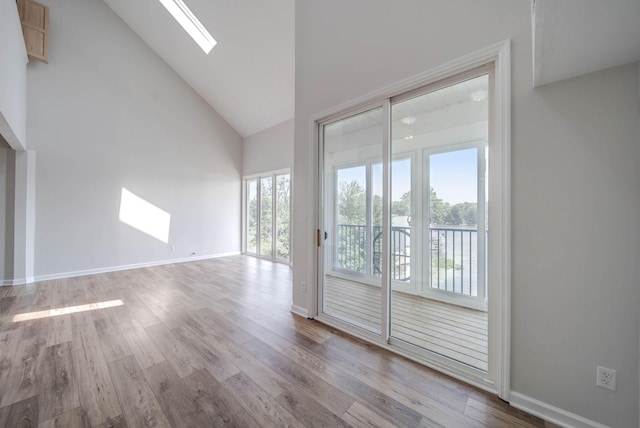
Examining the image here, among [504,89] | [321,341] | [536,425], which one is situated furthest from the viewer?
[321,341]

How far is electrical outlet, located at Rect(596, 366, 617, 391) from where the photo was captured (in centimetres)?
123

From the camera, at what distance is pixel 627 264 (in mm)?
1214

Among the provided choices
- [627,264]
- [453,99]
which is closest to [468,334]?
[627,264]

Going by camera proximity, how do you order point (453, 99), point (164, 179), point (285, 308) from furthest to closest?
1. point (164, 179)
2. point (285, 308)
3. point (453, 99)

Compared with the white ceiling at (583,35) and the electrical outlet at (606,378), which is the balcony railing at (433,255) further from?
the white ceiling at (583,35)

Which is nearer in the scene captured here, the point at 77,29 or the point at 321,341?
the point at 321,341

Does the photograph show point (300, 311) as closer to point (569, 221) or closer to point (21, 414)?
point (21, 414)

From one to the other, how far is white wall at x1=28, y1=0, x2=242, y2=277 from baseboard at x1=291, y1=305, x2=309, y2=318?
4062 millimetres

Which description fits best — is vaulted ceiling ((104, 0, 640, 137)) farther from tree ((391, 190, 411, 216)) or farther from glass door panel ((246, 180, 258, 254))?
tree ((391, 190, 411, 216))

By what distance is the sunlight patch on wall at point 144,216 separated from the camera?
16.1ft

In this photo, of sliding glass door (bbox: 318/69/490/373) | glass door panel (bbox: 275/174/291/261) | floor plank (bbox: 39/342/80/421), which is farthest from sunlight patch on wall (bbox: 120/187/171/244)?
sliding glass door (bbox: 318/69/490/373)

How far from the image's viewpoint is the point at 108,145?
470cm

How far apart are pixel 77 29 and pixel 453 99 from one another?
6.43 metres

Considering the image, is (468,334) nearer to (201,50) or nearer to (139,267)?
(139,267)
